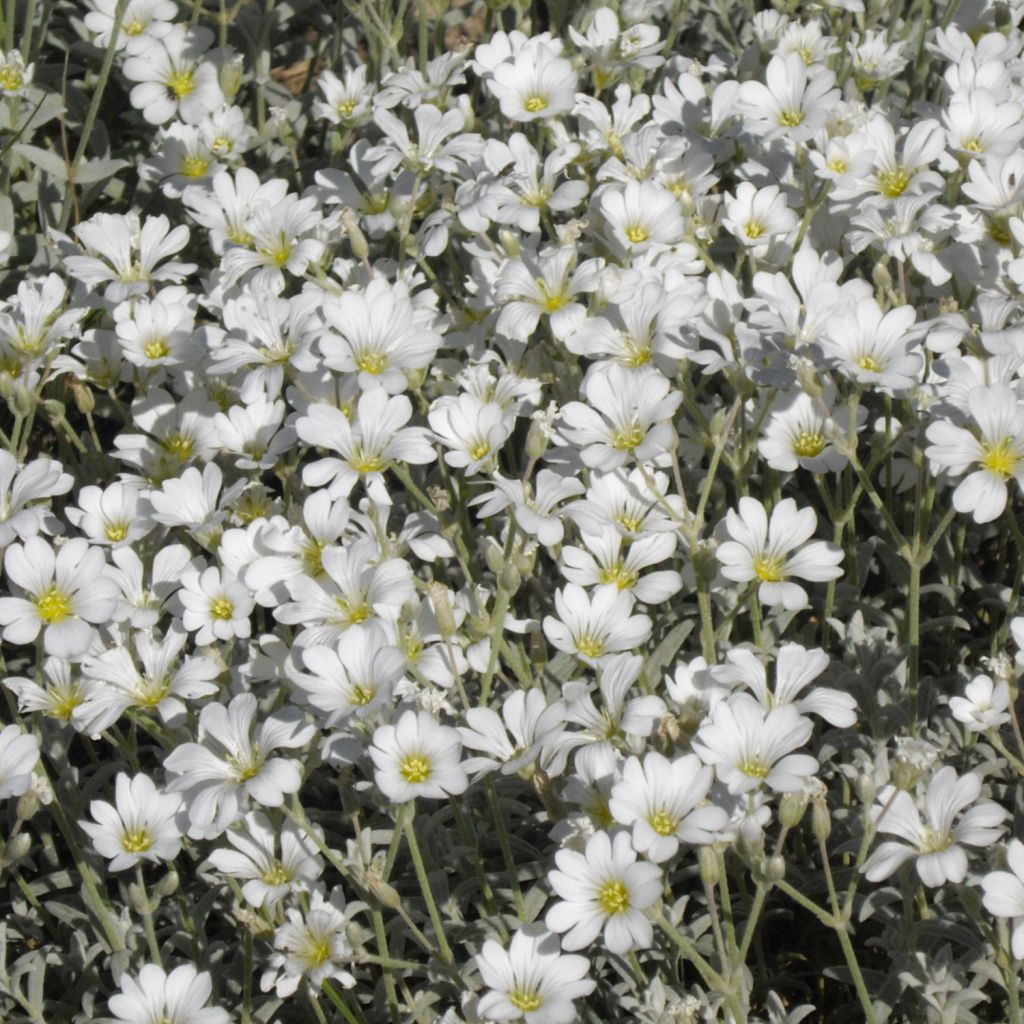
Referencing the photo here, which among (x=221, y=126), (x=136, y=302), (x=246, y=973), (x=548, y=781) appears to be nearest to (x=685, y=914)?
(x=548, y=781)

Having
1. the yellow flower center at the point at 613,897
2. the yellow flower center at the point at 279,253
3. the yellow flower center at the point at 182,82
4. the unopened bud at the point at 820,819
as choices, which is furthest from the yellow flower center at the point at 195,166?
the unopened bud at the point at 820,819

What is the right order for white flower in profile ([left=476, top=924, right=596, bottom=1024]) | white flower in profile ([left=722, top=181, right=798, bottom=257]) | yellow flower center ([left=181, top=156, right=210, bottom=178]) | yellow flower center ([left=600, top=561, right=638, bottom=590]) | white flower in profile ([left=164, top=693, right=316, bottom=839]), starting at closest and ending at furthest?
white flower in profile ([left=476, top=924, right=596, bottom=1024])
white flower in profile ([left=164, top=693, right=316, bottom=839])
yellow flower center ([left=600, top=561, right=638, bottom=590])
white flower in profile ([left=722, top=181, right=798, bottom=257])
yellow flower center ([left=181, top=156, right=210, bottom=178])

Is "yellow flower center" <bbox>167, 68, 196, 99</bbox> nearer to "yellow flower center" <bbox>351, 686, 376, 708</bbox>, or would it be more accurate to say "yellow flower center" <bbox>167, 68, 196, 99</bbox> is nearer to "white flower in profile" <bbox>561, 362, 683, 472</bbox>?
"white flower in profile" <bbox>561, 362, 683, 472</bbox>

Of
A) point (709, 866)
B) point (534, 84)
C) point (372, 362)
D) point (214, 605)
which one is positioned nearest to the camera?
point (709, 866)

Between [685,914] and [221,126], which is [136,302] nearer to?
[221,126]

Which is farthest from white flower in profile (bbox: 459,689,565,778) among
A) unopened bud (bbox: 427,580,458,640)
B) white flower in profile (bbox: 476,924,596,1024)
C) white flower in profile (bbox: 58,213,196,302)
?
white flower in profile (bbox: 58,213,196,302)

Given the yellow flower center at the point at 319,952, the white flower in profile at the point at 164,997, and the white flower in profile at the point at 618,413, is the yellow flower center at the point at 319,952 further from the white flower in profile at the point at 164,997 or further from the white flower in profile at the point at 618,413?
the white flower in profile at the point at 618,413

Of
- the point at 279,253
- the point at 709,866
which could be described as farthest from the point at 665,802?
the point at 279,253

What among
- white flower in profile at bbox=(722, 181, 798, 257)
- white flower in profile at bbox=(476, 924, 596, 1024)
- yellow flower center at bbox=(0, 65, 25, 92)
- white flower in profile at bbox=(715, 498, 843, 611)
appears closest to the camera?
white flower in profile at bbox=(476, 924, 596, 1024)

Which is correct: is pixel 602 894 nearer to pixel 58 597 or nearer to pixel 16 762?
pixel 16 762
